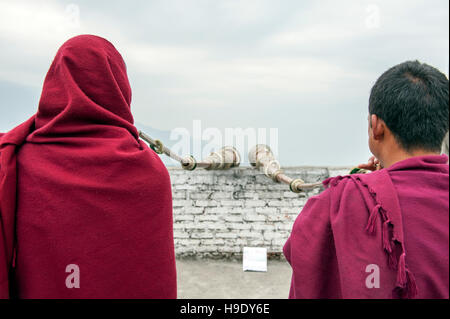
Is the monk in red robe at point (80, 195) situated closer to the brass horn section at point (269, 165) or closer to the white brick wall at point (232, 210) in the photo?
the brass horn section at point (269, 165)

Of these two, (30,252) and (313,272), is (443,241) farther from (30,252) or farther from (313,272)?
(30,252)

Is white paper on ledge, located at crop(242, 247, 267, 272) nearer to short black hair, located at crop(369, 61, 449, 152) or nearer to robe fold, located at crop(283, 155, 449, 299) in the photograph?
robe fold, located at crop(283, 155, 449, 299)

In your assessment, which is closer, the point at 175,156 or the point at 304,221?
the point at 304,221

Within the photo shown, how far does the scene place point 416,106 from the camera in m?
1.10

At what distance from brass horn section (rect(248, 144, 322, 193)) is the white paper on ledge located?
99 centimetres

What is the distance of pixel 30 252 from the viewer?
4.49ft

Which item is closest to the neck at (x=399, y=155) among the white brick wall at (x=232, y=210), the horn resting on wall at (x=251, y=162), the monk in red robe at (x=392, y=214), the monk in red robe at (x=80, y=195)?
the monk in red robe at (x=392, y=214)

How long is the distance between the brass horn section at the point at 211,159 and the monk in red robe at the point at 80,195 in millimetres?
2519

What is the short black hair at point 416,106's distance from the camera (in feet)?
3.62

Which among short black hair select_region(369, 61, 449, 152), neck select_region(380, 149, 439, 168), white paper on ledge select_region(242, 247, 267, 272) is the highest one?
short black hair select_region(369, 61, 449, 152)

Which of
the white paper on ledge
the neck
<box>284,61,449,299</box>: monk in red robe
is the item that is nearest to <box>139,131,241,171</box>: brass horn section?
the white paper on ledge

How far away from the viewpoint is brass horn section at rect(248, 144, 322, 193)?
4457 mm
